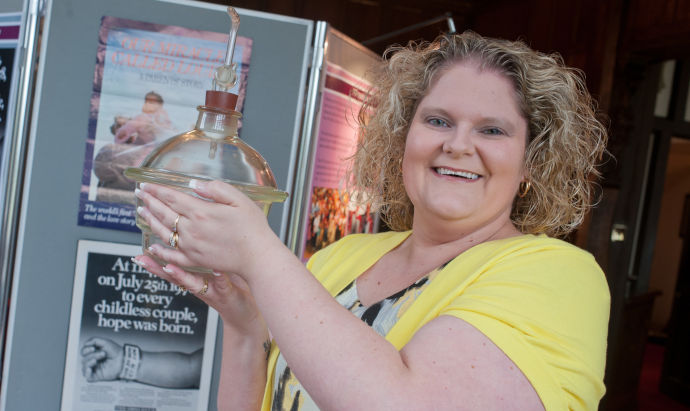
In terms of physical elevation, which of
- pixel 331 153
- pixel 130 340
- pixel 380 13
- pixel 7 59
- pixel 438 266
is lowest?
pixel 130 340

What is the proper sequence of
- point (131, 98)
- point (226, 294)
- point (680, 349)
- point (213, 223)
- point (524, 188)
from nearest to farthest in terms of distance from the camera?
point (213, 223)
point (226, 294)
point (524, 188)
point (131, 98)
point (680, 349)

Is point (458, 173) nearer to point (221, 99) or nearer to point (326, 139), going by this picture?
point (221, 99)

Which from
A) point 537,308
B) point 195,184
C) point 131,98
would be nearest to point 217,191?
point 195,184

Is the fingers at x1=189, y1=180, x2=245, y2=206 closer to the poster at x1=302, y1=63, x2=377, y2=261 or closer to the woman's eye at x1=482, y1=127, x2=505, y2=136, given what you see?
the woman's eye at x1=482, y1=127, x2=505, y2=136

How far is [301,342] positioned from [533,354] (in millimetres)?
287

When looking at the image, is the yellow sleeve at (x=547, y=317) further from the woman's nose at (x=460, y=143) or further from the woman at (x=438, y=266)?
the woman's nose at (x=460, y=143)

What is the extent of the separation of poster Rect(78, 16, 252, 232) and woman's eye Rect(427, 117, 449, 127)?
898mm

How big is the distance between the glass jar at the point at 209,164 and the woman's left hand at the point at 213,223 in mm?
29

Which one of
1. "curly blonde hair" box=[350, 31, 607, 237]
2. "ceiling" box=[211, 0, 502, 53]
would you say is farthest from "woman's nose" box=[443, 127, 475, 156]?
"ceiling" box=[211, 0, 502, 53]

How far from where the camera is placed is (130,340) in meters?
1.82

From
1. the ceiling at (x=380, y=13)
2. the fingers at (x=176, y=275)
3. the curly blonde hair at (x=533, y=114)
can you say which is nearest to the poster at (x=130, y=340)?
the curly blonde hair at (x=533, y=114)

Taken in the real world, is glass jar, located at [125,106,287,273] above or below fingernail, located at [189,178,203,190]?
above

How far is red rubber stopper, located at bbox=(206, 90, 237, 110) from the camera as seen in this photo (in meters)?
0.80

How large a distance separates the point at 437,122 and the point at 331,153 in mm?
1045
